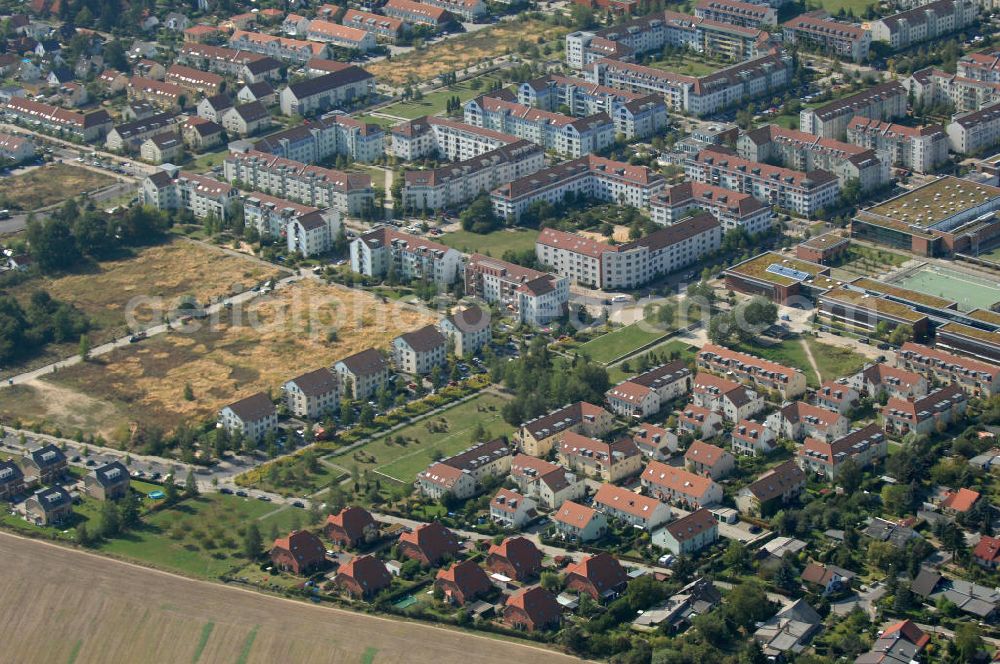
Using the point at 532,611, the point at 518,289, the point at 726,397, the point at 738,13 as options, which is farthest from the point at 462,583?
the point at 738,13

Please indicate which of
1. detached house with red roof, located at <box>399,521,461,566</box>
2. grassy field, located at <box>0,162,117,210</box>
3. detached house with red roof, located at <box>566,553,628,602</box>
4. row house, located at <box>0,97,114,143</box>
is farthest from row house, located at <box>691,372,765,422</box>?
row house, located at <box>0,97,114,143</box>

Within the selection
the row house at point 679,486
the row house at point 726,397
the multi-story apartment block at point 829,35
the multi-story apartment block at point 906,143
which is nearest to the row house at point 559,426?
the row house at point 726,397

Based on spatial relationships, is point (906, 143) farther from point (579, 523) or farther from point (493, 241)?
point (579, 523)

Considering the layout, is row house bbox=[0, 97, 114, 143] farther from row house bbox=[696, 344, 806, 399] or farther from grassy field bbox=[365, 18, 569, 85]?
row house bbox=[696, 344, 806, 399]

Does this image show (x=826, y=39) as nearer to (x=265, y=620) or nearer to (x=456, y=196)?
(x=456, y=196)

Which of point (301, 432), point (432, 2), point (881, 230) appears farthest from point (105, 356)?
point (432, 2)
